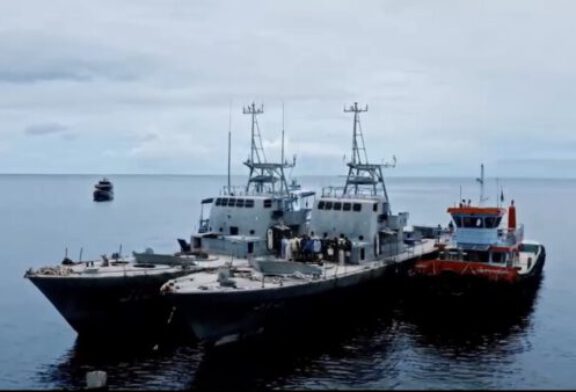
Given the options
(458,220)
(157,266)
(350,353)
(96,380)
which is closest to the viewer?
(96,380)

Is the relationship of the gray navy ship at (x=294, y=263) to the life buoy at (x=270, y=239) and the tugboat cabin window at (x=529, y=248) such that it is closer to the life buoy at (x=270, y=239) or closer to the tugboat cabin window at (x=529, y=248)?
Answer: the life buoy at (x=270, y=239)

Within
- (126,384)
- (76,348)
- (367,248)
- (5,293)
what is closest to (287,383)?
(126,384)

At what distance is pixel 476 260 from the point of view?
5062 centimetres

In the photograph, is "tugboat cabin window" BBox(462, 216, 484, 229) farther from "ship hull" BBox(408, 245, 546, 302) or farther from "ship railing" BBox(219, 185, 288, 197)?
"ship railing" BBox(219, 185, 288, 197)

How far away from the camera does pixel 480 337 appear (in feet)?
137

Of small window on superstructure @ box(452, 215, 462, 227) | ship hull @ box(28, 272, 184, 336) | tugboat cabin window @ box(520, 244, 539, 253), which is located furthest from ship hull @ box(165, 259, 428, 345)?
tugboat cabin window @ box(520, 244, 539, 253)

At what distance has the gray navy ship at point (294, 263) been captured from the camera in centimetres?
3509

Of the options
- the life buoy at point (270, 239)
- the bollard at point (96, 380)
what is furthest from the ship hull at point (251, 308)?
the life buoy at point (270, 239)

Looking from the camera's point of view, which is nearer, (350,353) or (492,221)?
(350,353)

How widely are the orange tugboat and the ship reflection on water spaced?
249 centimetres

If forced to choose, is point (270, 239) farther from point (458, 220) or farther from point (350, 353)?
point (350, 353)

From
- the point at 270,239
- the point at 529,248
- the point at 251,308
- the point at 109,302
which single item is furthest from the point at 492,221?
the point at 109,302

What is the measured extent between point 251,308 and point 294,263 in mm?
5691

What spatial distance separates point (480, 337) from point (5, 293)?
125 ft
